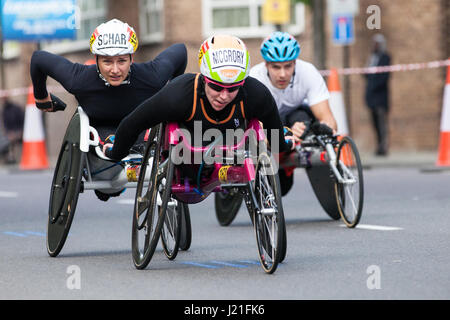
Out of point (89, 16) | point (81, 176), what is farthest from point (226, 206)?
point (89, 16)

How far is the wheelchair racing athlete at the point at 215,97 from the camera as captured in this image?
6.99 meters

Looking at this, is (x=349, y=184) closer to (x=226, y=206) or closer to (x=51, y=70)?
(x=226, y=206)

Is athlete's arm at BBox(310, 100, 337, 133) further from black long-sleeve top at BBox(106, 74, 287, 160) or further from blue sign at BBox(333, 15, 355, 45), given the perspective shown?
blue sign at BBox(333, 15, 355, 45)

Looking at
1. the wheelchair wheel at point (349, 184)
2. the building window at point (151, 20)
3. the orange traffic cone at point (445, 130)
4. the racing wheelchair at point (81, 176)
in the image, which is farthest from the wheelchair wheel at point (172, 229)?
the building window at point (151, 20)

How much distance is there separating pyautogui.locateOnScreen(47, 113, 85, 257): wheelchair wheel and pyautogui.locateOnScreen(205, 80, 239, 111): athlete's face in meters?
1.48

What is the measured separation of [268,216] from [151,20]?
63.3 ft

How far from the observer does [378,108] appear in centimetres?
1953

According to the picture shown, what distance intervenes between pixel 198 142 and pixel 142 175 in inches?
20.2

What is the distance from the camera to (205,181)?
7.55 meters

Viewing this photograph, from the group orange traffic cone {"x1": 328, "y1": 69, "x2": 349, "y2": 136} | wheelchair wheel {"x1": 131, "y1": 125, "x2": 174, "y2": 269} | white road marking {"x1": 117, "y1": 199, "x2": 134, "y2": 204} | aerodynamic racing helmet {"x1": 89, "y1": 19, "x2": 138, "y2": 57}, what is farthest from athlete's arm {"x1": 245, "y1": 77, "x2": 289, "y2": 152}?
orange traffic cone {"x1": 328, "y1": 69, "x2": 349, "y2": 136}

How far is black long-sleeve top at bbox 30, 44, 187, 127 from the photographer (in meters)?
8.46

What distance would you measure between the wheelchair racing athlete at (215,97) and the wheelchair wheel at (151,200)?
0.79 ft
